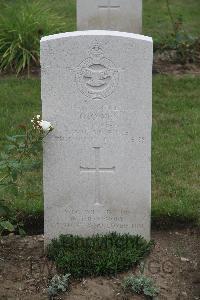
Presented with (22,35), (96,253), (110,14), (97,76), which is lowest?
(96,253)

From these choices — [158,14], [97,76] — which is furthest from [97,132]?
[158,14]

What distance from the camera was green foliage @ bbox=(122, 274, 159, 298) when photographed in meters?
4.43

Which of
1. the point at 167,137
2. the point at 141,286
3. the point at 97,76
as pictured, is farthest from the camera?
the point at 167,137

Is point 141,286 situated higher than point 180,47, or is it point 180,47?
point 180,47

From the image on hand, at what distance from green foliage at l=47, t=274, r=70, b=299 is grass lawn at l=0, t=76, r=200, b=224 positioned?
1009 mm

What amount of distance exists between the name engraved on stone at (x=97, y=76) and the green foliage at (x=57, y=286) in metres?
1.16

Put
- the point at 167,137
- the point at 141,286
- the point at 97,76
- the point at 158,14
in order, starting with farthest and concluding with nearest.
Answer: the point at 158,14 < the point at 167,137 < the point at 97,76 < the point at 141,286

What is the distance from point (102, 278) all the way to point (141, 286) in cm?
28

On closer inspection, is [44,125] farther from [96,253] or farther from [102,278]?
[102,278]

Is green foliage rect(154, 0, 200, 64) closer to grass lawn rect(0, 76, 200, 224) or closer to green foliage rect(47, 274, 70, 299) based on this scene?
grass lawn rect(0, 76, 200, 224)

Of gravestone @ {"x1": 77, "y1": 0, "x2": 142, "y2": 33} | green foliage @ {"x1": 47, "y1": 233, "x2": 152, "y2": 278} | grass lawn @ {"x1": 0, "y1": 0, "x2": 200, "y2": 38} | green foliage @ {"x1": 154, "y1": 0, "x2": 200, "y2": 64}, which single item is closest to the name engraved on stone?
green foliage @ {"x1": 47, "y1": 233, "x2": 152, "y2": 278}

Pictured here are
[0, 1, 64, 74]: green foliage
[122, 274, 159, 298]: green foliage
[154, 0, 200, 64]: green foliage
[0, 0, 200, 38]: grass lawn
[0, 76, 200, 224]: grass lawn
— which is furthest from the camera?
[0, 0, 200, 38]: grass lawn

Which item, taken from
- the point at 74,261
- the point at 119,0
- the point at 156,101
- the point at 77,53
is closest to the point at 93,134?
the point at 77,53

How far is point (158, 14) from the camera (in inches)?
457
